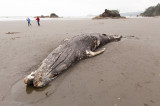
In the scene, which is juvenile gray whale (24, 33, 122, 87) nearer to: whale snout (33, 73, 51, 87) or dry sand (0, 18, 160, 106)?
whale snout (33, 73, 51, 87)

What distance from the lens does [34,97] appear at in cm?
281

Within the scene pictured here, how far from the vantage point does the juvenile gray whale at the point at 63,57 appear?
3215 mm

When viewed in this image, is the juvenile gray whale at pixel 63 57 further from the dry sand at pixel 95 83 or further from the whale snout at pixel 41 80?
the dry sand at pixel 95 83

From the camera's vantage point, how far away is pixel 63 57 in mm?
4082

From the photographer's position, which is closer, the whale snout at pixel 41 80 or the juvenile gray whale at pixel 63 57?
the whale snout at pixel 41 80

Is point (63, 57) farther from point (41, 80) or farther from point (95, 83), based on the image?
point (95, 83)

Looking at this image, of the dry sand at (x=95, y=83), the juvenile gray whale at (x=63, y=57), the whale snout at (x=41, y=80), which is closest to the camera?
the dry sand at (x=95, y=83)

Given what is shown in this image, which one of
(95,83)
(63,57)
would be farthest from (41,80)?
(95,83)

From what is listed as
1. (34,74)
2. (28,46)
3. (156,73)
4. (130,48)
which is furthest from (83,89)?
(28,46)

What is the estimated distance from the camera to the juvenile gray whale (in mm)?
3215

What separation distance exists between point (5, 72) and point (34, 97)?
72.1 inches

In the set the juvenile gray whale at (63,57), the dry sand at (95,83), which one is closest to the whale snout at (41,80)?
the juvenile gray whale at (63,57)

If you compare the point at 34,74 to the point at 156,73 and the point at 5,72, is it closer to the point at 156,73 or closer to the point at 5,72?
the point at 5,72

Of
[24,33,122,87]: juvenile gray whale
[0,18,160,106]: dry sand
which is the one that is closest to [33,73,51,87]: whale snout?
[24,33,122,87]: juvenile gray whale
